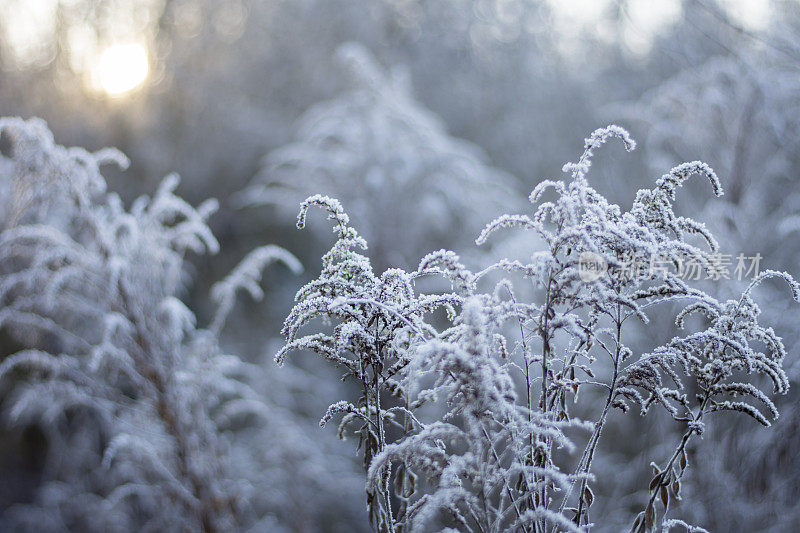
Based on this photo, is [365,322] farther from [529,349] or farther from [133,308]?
[133,308]

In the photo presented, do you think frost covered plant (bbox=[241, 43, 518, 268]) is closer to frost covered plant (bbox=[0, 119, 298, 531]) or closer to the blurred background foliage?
the blurred background foliage

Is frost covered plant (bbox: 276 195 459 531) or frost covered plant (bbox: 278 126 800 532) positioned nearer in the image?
frost covered plant (bbox: 278 126 800 532)

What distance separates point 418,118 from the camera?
187 inches

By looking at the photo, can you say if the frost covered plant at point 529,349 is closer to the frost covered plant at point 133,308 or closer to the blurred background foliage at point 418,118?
the frost covered plant at point 133,308

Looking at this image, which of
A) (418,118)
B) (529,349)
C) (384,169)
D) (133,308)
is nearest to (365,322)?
(529,349)

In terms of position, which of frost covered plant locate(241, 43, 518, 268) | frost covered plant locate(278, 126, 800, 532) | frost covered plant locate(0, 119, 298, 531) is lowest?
frost covered plant locate(278, 126, 800, 532)

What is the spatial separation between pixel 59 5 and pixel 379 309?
273 inches

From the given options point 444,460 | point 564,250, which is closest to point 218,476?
point 444,460

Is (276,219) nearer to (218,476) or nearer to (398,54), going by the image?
(398,54)

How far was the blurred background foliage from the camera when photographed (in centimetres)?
350

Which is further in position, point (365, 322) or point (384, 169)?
point (384, 169)

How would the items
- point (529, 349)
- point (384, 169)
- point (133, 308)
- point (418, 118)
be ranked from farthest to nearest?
point (418, 118), point (384, 169), point (133, 308), point (529, 349)

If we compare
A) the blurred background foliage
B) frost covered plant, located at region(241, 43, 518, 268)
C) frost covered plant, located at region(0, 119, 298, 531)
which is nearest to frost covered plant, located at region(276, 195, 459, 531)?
frost covered plant, located at region(0, 119, 298, 531)

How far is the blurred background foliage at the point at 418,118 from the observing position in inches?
138
